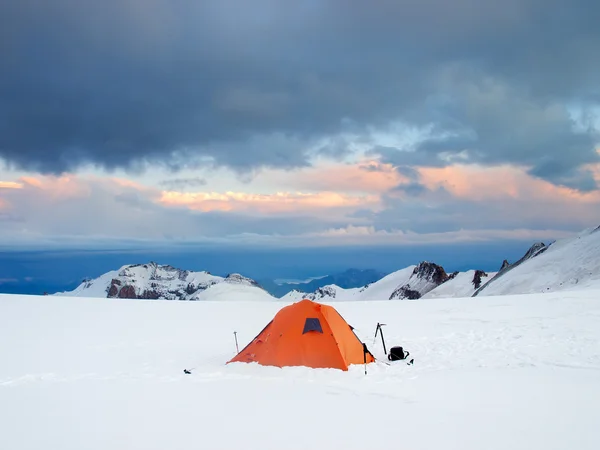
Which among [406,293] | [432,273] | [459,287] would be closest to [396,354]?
[459,287]

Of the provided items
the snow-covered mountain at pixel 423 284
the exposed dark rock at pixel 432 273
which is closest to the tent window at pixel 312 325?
the snow-covered mountain at pixel 423 284

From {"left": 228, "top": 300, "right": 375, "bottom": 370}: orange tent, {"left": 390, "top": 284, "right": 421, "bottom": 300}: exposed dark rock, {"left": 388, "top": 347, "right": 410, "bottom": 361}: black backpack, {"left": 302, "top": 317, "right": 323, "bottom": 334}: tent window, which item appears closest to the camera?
{"left": 228, "top": 300, "right": 375, "bottom": 370}: orange tent

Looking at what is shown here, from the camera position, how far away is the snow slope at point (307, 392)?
7.59m

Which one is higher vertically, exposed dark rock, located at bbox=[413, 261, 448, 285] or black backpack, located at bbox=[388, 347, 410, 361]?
exposed dark rock, located at bbox=[413, 261, 448, 285]

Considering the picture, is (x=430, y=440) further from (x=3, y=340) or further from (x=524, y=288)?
(x=524, y=288)

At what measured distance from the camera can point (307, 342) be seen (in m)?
13.2

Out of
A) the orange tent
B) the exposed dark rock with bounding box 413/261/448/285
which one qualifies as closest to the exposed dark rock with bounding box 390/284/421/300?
the exposed dark rock with bounding box 413/261/448/285

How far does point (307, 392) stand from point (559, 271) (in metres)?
42.2

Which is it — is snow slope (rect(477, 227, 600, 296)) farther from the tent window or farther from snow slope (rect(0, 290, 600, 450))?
the tent window

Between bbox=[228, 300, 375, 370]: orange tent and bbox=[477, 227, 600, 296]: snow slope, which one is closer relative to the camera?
bbox=[228, 300, 375, 370]: orange tent

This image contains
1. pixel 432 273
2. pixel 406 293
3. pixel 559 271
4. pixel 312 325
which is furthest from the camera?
pixel 432 273

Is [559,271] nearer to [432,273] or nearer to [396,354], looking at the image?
[396,354]

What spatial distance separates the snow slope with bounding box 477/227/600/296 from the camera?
40469 mm

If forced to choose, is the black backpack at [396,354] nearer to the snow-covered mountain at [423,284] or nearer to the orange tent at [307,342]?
the orange tent at [307,342]
